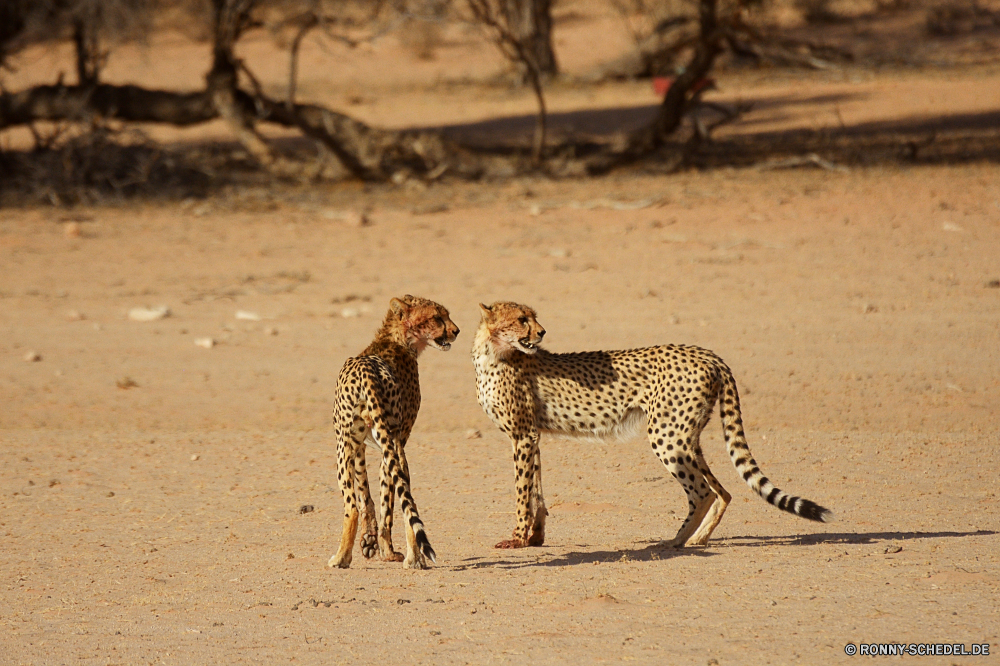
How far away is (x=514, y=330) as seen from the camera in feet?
18.6

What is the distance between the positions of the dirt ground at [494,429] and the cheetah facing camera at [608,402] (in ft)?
0.83

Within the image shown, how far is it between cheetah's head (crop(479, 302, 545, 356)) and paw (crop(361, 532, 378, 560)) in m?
1.05

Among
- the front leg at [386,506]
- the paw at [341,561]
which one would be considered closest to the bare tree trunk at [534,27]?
the front leg at [386,506]

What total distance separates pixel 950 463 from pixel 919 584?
8.07 ft

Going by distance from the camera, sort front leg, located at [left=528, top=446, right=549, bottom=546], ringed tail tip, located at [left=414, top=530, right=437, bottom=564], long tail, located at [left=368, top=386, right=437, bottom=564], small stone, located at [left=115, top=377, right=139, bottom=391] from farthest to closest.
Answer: small stone, located at [left=115, top=377, right=139, bottom=391]
front leg, located at [left=528, top=446, right=549, bottom=546]
long tail, located at [left=368, top=386, right=437, bottom=564]
ringed tail tip, located at [left=414, top=530, right=437, bottom=564]

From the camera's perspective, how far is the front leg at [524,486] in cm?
551

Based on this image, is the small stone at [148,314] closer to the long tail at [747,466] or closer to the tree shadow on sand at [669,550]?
the tree shadow on sand at [669,550]

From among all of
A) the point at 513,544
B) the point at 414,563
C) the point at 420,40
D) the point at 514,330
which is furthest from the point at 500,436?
the point at 420,40

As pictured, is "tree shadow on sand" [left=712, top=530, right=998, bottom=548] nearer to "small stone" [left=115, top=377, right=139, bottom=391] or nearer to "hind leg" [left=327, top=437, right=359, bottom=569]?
"hind leg" [left=327, top=437, right=359, bottom=569]

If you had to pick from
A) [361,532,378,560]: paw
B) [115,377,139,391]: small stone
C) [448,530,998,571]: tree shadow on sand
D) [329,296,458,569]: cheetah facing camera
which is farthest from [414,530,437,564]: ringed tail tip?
[115,377,139,391]: small stone

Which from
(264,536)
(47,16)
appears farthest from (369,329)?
(47,16)

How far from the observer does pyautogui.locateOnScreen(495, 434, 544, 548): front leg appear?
551 cm

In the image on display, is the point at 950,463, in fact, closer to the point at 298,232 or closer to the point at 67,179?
the point at 298,232

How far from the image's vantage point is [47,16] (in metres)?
16.3
